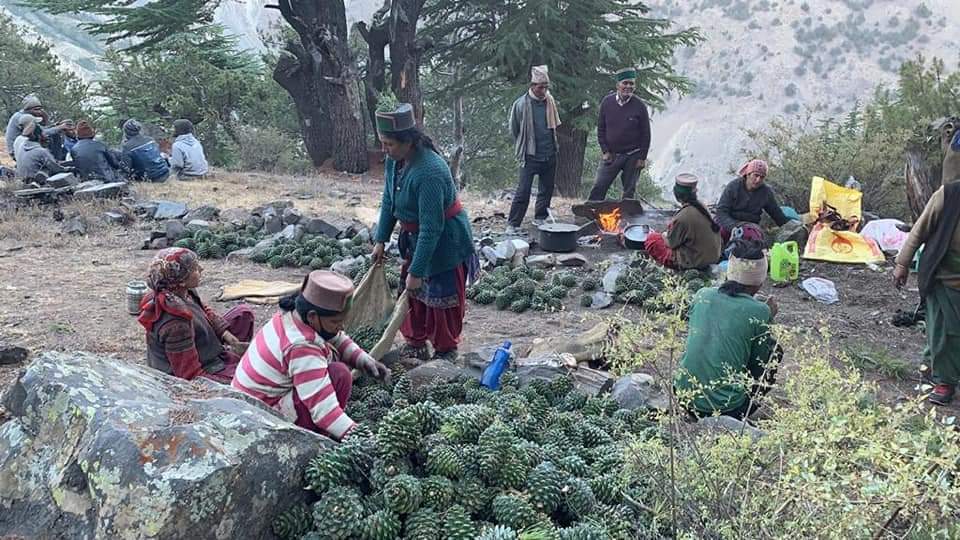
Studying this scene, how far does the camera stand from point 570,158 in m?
15.0

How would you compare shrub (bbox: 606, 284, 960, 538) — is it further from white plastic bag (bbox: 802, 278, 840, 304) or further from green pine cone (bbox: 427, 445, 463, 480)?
white plastic bag (bbox: 802, 278, 840, 304)

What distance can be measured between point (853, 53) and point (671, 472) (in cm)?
8158

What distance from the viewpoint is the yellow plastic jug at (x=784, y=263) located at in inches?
269

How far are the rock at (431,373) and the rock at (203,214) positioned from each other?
5.98 metres

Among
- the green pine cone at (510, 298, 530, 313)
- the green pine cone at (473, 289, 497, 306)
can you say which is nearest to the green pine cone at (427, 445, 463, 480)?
the green pine cone at (510, 298, 530, 313)

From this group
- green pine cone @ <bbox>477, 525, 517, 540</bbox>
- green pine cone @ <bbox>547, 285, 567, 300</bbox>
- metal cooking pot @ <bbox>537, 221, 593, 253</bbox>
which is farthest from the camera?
metal cooking pot @ <bbox>537, 221, 593, 253</bbox>

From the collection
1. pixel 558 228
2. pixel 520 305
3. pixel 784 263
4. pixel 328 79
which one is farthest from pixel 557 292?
pixel 328 79

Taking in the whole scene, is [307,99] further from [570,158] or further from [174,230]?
[174,230]

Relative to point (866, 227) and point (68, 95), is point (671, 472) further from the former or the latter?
point (68, 95)

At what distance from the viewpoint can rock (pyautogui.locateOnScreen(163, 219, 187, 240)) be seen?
821 cm

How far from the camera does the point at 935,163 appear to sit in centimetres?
798

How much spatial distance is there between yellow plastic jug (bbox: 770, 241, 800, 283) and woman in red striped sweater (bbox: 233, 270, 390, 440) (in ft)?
16.6

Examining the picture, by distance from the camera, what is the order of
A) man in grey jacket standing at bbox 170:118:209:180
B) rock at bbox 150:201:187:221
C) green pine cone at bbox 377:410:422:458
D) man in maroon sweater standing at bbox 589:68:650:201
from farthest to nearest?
1. man in grey jacket standing at bbox 170:118:209:180
2. rock at bbox 150:201:187:221
3. man in maroon sweater standing at bbox 589:68:650:201
4. green pine cone at bbox 377:410:422:458

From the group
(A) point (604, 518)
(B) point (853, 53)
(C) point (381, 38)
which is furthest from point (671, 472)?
(B) point (853, 53)
